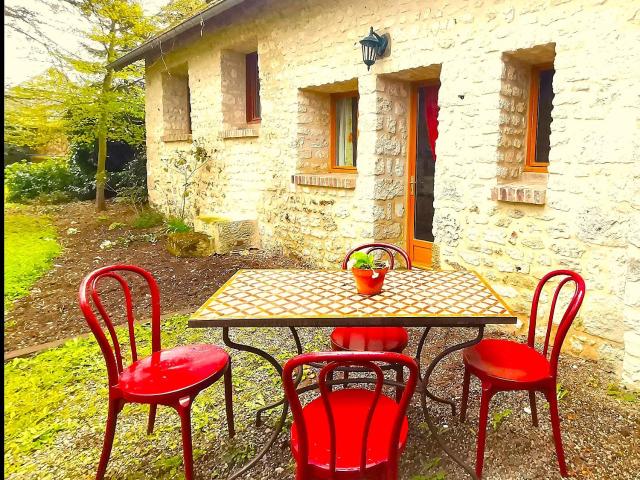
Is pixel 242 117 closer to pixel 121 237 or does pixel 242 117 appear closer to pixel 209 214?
pixel 209 214

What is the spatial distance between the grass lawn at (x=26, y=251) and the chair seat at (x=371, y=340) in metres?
3.82

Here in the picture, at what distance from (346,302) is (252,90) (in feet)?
18.4

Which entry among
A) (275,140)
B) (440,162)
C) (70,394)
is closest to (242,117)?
(275,140)

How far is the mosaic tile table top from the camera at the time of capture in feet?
6.35

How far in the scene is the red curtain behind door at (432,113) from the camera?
4535 millimetres

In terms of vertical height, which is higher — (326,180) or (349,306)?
(326,180)

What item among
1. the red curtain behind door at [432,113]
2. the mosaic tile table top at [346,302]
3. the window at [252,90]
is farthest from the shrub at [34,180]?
the mosaic tile table top at [346,302]

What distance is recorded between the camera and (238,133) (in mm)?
6438

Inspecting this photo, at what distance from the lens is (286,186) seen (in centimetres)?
583

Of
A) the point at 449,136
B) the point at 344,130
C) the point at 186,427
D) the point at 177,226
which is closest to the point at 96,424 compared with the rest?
the point at 186,427

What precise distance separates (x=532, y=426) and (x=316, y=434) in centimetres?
139

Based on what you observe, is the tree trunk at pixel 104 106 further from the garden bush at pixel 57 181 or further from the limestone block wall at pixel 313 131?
the limestone block wall at pixel 313 131

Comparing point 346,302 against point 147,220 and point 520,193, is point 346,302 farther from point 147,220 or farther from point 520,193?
point 147,220

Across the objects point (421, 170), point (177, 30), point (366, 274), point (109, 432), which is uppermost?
point (177, 30)
